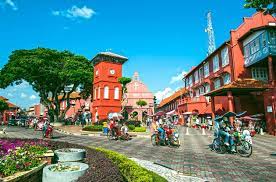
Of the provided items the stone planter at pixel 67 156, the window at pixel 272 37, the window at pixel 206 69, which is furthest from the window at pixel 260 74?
the stone planter at pixel 67 156

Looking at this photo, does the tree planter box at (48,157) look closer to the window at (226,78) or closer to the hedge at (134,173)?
the hedge at (134,173)

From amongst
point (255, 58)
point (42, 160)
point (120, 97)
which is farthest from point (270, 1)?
point (120, 97)

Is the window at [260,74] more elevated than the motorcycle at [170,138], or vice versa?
the window at [260,74]

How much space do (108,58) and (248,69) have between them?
23.8m

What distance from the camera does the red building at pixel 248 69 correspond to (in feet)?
75.3

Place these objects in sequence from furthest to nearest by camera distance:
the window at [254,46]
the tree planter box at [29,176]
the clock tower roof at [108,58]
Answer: the clock tower roof at [108,58], the window at [254,46], the tree planter box at [29,176]

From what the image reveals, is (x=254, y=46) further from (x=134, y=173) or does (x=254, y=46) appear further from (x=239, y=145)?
(x=134, y=173)

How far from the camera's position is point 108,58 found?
4194 cm

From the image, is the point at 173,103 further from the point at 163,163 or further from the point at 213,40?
the point at 163,163

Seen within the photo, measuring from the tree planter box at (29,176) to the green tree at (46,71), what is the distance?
33686 millimetres

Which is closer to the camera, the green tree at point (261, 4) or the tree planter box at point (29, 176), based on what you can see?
the tree planter box at point (29, 176)

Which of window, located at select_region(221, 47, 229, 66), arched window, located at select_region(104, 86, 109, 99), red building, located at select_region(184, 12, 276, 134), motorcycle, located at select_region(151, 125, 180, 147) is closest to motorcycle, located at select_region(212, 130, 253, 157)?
motorcycle, located at select_region(151, 125, 180, 147)

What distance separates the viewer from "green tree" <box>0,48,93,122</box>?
37.1m

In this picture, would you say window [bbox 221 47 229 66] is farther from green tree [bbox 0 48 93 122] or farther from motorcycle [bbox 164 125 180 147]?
green tree [bbox 0 48 93 122]
